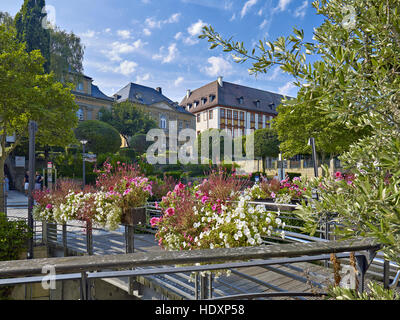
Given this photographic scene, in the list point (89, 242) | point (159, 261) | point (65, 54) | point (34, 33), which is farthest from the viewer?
point (34, 33)

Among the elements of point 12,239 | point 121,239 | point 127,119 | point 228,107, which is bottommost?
point 121,239

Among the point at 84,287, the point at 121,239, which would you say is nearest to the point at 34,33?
the point at 121,239

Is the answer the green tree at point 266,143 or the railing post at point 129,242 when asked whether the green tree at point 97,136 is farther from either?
the railing post at point 129,242

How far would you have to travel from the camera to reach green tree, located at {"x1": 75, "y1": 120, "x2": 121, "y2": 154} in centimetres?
2880

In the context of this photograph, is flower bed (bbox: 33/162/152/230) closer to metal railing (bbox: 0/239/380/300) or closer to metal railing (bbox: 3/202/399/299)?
→ metal railing (bbox: 3/202/399/299)

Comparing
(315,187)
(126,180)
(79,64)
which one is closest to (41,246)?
(126,180)

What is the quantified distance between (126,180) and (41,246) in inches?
178

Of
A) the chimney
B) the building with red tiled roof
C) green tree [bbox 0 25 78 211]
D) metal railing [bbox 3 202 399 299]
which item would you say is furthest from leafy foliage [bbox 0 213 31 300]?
the chimney

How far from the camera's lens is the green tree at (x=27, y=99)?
14.2 m

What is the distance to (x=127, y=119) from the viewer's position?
40.4 m

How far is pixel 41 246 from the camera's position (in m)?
8.57

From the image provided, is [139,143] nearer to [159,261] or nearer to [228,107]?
[228,107]

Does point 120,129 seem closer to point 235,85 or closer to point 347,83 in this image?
point 235,85

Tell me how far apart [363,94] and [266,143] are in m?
39.4
